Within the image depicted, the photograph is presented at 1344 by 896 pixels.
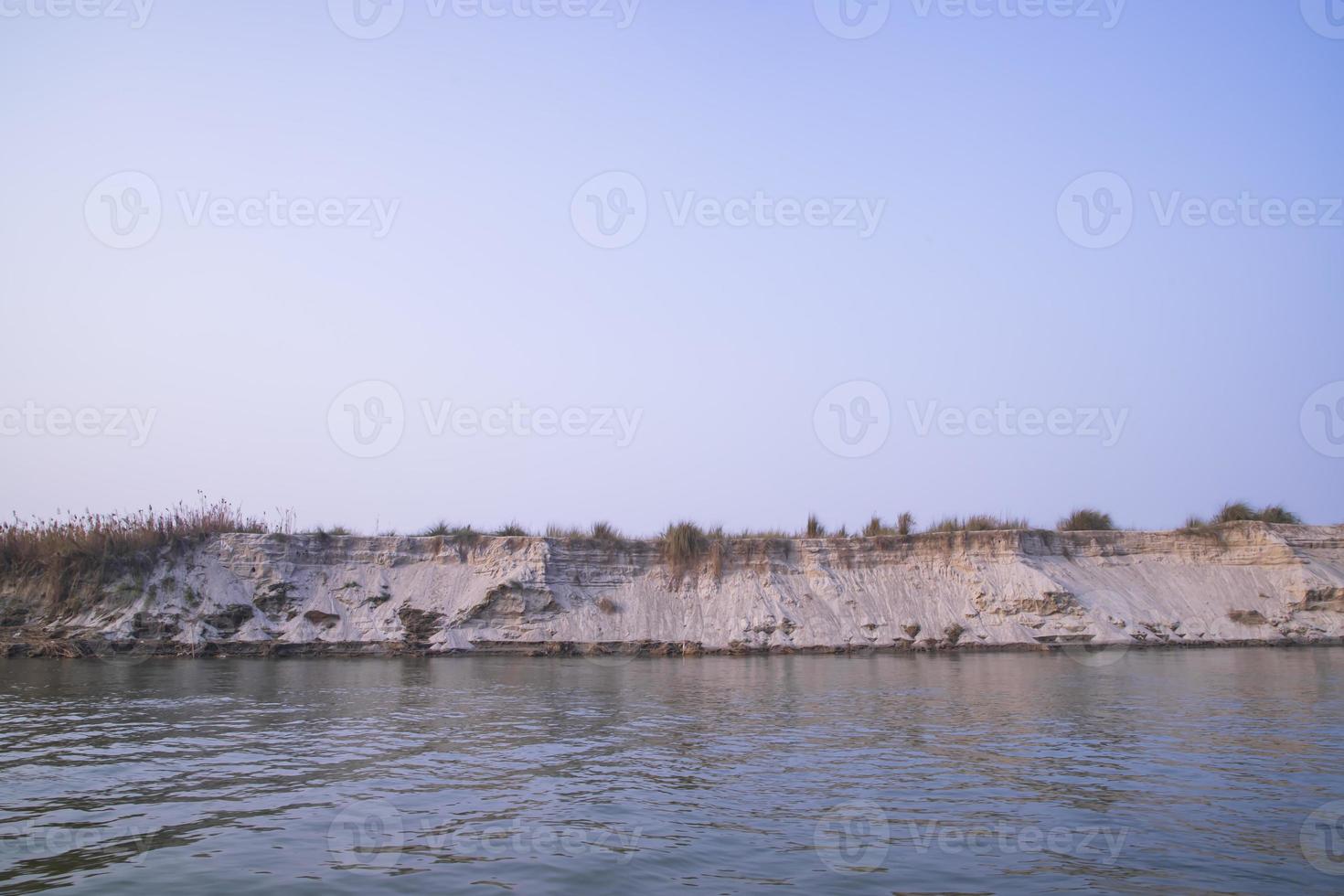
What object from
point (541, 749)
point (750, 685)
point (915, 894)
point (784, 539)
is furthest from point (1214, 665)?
point (915, 894)

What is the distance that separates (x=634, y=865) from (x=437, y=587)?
938 inches

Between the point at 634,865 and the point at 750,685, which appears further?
the point at 750,685

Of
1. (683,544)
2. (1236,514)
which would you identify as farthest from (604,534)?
(1236,514)

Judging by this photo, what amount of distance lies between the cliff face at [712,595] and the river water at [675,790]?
10.6 metres

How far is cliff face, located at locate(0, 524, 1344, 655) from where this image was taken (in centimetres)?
2666

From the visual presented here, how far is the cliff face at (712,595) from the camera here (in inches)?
1049

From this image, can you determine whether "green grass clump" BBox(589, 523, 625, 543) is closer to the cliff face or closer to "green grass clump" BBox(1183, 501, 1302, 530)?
the cliff face

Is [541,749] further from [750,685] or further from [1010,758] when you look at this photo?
[750,685]

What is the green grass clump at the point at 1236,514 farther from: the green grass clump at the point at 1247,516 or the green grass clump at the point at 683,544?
the green grass clump at the point at 683,544

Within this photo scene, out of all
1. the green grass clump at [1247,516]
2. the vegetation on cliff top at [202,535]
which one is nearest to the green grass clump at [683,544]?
the vegetation on cliff top at [202,535]

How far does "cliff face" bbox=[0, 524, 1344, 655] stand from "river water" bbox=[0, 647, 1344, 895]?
10.6m

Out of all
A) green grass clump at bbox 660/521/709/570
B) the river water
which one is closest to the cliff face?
green grass clump at bbox 660/521/709/570

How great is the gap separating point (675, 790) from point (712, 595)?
2116 cm

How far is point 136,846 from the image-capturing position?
6672mm
